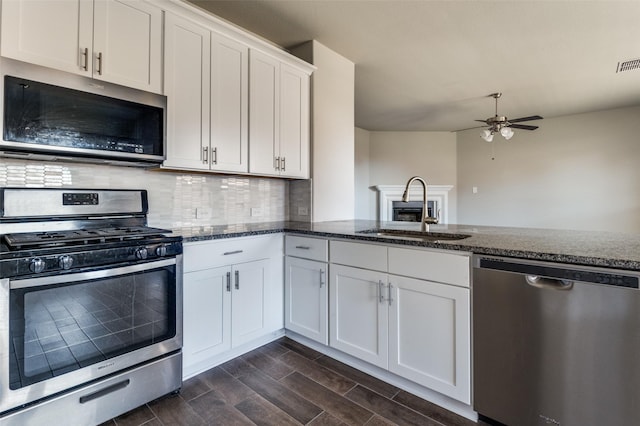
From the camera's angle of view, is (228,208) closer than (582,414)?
No

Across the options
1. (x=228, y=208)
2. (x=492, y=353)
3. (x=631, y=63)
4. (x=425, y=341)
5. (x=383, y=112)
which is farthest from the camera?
(x=383, y=112)

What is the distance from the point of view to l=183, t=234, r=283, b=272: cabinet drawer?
1975 millimetres

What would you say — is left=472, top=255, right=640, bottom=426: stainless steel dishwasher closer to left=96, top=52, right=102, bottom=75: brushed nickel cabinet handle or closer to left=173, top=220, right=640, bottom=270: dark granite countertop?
left=173, top=220, right=640, bottom=270: dark granite countertop

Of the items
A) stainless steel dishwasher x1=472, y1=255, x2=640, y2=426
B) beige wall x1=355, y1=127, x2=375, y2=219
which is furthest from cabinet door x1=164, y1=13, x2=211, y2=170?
beige wall x1=355, y1=127, x2=375, y2=219

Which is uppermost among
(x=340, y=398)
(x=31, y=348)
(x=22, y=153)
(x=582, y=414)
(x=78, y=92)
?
(x=78, y=92)

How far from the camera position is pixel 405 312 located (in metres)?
1.85

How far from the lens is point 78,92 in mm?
1652

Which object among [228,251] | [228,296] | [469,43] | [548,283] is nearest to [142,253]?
[228,251]

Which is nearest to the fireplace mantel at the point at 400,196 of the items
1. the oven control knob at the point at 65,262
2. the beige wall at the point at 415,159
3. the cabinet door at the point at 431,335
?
the beige wall at the point at 415,159

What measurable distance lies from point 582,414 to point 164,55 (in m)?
2.84

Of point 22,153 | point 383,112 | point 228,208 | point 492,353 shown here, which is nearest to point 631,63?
point 383,112

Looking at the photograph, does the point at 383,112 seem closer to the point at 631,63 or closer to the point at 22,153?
the point at 631,63

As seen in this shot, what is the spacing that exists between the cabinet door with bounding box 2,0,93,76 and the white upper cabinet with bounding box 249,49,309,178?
3.58 ft

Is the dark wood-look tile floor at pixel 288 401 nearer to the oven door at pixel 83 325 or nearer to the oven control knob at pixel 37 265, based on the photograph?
the oven door at pixel 83 325
